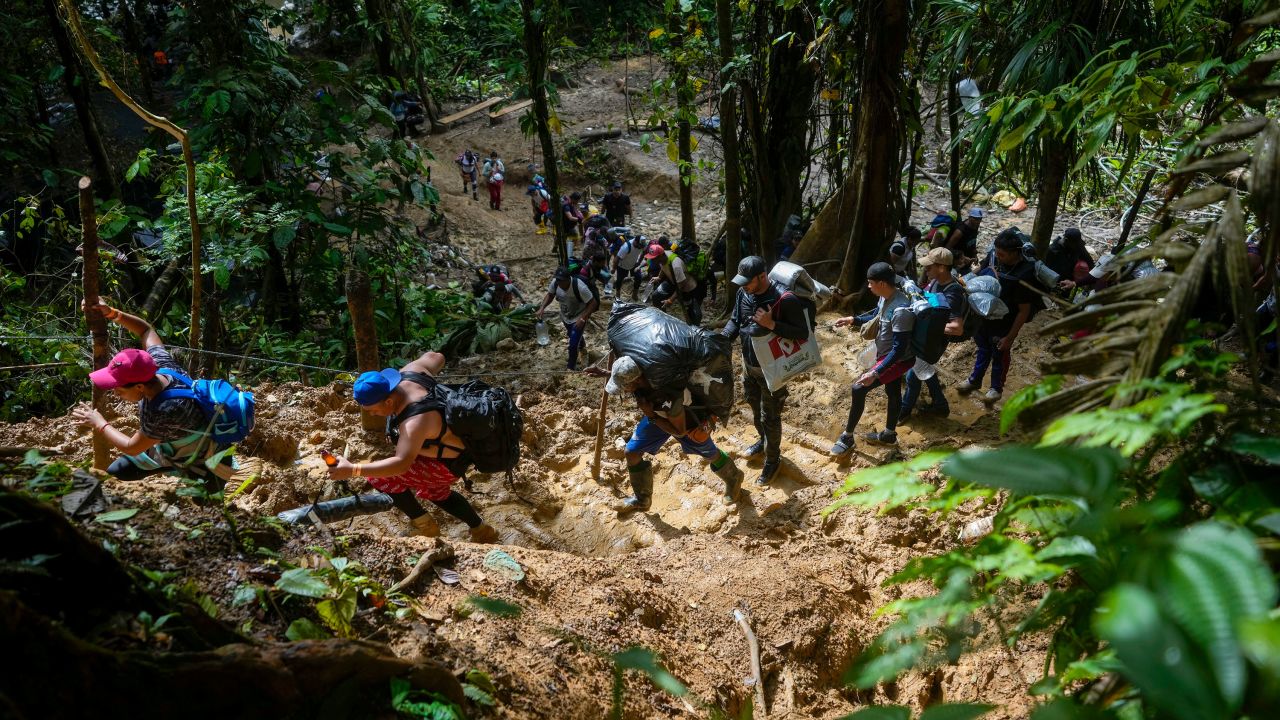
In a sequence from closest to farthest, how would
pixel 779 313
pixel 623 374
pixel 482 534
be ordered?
pixel 623 374 < pixel 482 534 < pixel 779 313

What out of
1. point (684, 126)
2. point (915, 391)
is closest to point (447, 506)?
point (915, 391)

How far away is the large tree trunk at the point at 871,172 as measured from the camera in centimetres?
672

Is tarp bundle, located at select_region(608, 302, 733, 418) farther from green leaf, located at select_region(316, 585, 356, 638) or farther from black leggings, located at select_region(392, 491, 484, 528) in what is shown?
green leaf, located at select_region(316, 585, 356, 638)

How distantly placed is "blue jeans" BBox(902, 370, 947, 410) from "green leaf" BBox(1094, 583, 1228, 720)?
4.91 metres

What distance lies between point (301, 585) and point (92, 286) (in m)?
3.34

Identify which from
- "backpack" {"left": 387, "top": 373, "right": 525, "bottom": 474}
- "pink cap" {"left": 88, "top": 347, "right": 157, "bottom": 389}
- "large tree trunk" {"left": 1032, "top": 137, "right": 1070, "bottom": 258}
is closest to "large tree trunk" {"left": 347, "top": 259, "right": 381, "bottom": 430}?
"backpack" {"left": 387, "top": 373, "right": 525, "bottom": 474}

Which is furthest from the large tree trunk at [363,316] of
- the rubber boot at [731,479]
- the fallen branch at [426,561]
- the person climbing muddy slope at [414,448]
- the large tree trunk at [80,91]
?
the large tree trunk at [80,91]

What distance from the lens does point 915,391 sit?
5762 millimetres

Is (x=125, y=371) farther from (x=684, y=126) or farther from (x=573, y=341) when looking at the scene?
(x=684, y=126)

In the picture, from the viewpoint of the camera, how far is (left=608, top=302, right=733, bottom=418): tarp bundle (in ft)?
15.6

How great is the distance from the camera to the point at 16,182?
1354 centimetres

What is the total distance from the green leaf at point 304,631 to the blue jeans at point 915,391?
4.59 metres

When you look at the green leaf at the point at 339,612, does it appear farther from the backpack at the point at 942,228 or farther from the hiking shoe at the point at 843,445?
the backpack at the point at 942,228

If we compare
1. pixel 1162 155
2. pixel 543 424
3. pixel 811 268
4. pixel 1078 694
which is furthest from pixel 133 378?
pixel 1162 155
